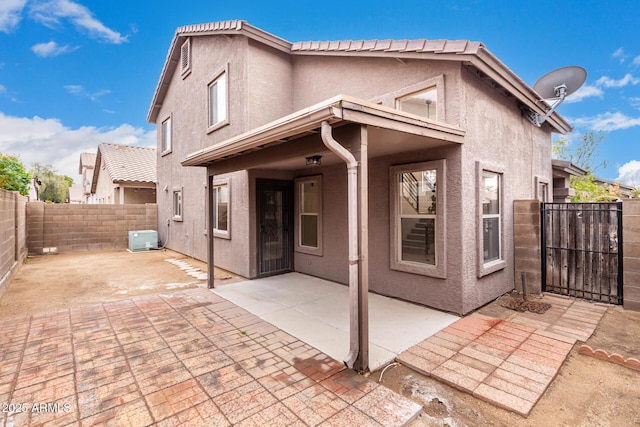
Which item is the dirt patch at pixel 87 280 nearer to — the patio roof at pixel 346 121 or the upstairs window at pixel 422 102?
the patio roof at pixel 346 121

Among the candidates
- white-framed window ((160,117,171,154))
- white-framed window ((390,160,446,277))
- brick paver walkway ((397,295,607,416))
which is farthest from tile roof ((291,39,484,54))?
white-framed window ((160,117,171,154))

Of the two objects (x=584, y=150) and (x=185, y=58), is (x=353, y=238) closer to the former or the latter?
(x=185, y=58)

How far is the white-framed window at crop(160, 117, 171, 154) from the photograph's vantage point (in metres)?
12.6

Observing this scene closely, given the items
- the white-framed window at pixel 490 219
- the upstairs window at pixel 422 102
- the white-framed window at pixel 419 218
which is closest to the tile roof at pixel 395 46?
the upstairs window at pixel 422 102

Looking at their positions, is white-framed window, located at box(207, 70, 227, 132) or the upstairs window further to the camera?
white-framed window, located at box(207, 70, 227, 132)

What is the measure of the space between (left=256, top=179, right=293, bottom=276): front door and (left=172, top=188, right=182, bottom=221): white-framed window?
5495mm

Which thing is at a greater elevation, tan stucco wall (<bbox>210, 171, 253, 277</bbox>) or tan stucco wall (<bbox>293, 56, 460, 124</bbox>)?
tan stucco wall (<bbox>293, 56, 460, 124</bbox>)

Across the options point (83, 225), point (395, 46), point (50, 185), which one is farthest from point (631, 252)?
point (50, 185)

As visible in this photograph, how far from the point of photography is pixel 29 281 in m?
7.35

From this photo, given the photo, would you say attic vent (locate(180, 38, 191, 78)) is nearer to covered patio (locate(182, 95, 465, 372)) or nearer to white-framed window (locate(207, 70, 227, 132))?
white-framed window (locate(207, 70, 227, 132))

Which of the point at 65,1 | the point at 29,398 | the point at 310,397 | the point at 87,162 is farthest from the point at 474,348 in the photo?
the point at 87,162

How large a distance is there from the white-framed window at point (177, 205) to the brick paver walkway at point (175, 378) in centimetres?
706

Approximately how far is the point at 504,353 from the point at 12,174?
41.5 feet

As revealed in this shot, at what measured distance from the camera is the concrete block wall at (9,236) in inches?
254
